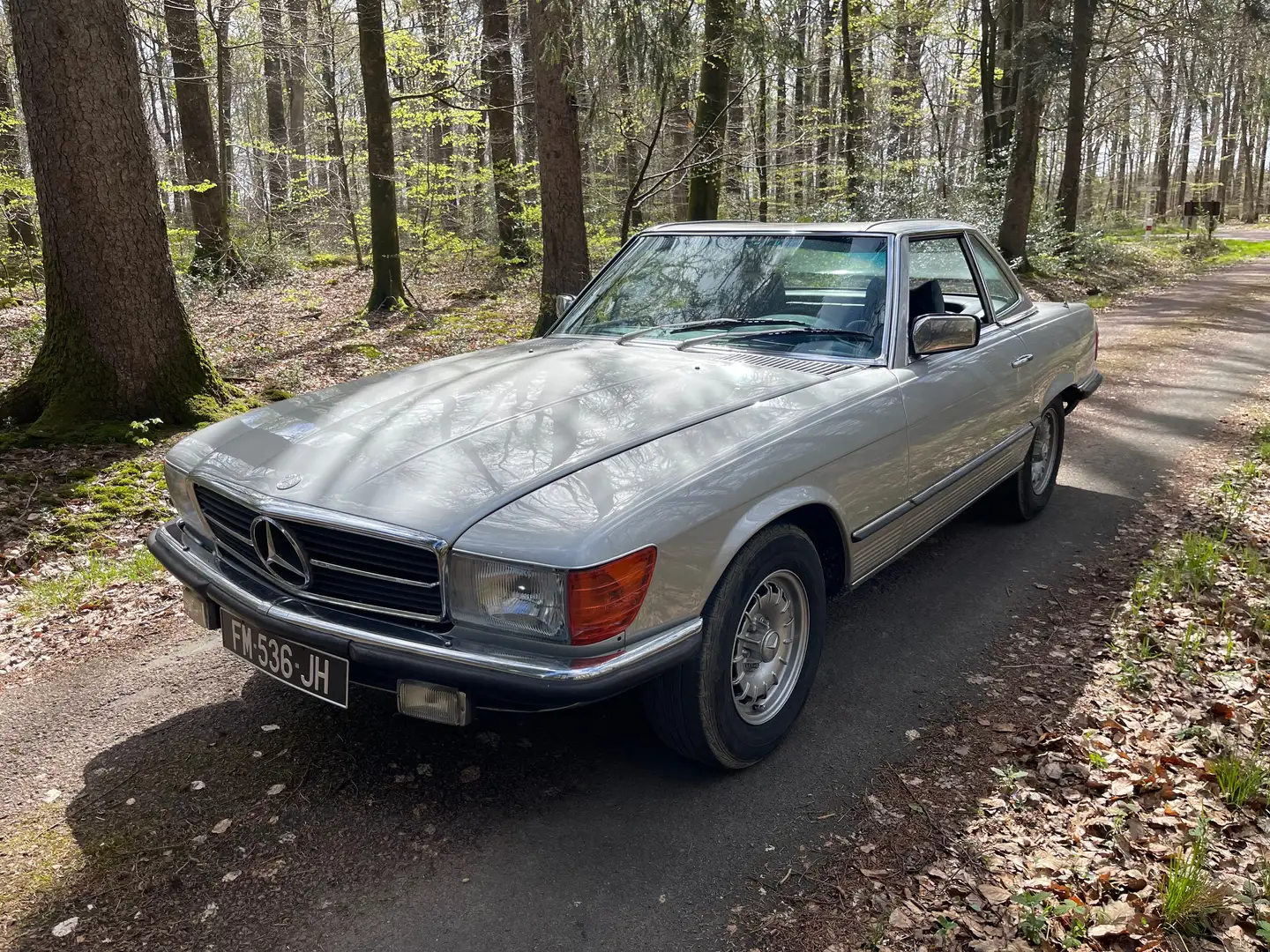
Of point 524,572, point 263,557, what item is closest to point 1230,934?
point 524,572

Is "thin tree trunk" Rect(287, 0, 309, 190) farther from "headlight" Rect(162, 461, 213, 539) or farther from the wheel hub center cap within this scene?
the wheel hub center cap

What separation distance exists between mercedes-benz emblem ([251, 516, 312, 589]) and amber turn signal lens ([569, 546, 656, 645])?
2.94 ft

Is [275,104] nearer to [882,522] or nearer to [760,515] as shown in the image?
[882,522]

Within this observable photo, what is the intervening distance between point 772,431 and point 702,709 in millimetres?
945

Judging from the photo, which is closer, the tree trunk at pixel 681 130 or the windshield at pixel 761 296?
the windshield at pixel 761 296

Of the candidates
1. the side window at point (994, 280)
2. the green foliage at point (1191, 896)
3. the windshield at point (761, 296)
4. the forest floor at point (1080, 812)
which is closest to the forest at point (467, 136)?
the windshield at point (761, 296)

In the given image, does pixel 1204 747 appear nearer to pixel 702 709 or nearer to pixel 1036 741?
pixel 1036 741

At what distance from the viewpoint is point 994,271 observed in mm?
5141

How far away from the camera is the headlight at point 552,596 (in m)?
2.35

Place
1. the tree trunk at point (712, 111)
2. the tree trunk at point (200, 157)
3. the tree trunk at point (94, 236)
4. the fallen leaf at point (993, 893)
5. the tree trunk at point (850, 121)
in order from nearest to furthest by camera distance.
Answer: the fallen leaf at point (993, 893), the tree trunk at point (94, 236), the tree trunk at point (712, 111), the tree trunk at point (200, 157), the tree trunk at point (850, 121)

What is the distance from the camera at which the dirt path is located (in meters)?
2.42

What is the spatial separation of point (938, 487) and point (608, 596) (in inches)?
86.7

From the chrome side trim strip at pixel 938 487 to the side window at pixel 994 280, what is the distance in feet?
2.32

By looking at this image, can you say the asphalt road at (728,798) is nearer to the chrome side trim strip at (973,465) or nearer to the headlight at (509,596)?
the chrome side trim strip at (973,465)
